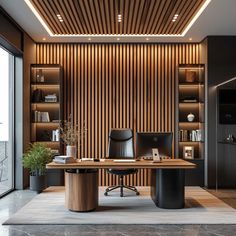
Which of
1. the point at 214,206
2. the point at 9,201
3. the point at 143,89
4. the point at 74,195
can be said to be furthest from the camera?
the point at 143,89

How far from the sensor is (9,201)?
20.7 feet

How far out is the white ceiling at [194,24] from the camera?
5926mm

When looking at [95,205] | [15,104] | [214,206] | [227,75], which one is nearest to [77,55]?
[15,104]

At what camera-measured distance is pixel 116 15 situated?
6473mm

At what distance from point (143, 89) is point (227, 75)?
1.97 metres

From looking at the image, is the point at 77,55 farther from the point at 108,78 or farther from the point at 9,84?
the point at 9,84

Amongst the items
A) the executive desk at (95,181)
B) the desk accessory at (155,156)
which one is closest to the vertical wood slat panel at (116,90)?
the executive desk at (95,181)

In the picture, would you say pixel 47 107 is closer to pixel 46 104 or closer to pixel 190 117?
Answer: pixel 46 104

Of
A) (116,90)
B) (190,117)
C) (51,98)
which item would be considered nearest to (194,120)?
(190,117)

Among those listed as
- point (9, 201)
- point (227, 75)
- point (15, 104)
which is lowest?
point (9, 201)

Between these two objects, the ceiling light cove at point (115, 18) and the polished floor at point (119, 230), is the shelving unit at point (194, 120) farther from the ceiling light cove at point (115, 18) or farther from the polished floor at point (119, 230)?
the polished floor at point (119, 230)

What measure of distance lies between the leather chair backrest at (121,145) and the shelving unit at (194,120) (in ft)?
5.99

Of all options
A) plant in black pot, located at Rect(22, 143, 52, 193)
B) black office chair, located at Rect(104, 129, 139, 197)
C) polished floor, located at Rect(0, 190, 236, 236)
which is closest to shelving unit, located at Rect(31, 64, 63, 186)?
plant in black pot, located at Rect(22, 143, 52, 193)

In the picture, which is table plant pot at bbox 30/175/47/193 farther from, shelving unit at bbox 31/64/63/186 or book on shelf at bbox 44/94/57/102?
book on shelf at bbox 44/94/57/102
